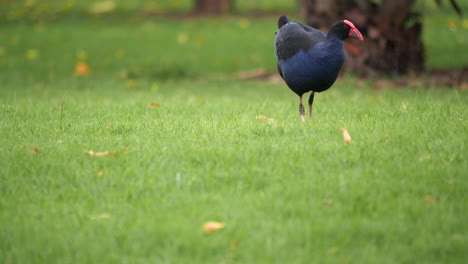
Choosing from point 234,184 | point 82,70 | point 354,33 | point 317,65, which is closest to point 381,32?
point 354,33

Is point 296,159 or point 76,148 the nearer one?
point 296,159

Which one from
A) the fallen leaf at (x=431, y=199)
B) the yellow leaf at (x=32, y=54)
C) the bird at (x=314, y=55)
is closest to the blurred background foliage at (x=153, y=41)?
the yellow leaf at (x=32, y=54)

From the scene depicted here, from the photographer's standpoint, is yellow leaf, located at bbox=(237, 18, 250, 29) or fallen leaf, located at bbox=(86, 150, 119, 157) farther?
yellow leaf, located at bbox=(237, 18, 250, 29)

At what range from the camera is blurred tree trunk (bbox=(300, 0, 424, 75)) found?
11.4m

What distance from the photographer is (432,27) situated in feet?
56.6

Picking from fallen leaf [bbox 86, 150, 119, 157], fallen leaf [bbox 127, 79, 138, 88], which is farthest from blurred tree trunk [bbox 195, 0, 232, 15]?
fallen leaf [bbox 86, 150, 119, 157]

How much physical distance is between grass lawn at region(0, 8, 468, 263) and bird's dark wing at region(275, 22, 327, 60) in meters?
0.74

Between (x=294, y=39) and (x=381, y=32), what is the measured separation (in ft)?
20.5

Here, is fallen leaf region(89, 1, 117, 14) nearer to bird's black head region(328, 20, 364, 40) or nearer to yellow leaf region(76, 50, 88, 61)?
yellow leaf region(76, 50, 88, 61)

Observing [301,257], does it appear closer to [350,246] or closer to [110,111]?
[350,246]

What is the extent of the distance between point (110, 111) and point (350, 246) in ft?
Answer: 13.2

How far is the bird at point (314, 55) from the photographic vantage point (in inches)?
216

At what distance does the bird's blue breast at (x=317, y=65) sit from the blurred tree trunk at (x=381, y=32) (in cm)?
622

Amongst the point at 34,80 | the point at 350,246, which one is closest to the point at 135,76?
the point at 34,80
